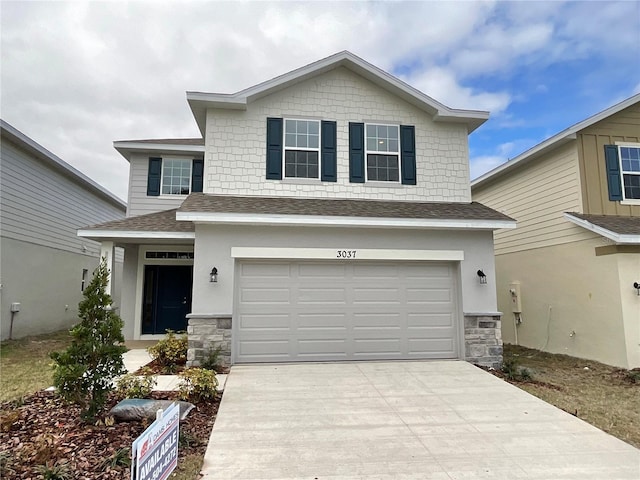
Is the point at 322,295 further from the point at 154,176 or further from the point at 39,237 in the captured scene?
the point at 39,237

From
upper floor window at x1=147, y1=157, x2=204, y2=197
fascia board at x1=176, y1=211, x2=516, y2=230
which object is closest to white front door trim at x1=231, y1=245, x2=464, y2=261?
fascia board at x1=176, y1=211, x2=516, y2=230

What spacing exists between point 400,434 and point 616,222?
808 centimetres

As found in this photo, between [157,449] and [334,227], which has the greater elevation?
[334,227]

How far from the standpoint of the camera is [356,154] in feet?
30.3

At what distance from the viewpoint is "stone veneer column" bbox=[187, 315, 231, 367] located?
24.4 feet

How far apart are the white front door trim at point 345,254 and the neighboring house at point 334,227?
0.07 ft

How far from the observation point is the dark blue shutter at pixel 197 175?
1180 cm

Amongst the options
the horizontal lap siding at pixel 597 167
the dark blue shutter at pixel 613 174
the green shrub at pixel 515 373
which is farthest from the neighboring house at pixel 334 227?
the dark blue shutter at pixel 613 174

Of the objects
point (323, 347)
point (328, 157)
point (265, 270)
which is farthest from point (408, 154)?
point (323, 347)

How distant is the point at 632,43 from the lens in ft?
30.8

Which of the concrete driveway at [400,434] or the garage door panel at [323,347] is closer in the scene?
the concrete driveway at [400,434]

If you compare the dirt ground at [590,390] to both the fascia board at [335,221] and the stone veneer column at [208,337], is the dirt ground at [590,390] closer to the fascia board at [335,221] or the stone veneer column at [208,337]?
the fascia board at [335,221]

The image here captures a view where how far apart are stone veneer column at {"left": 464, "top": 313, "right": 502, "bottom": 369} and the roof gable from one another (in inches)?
188

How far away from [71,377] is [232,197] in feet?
16.4
